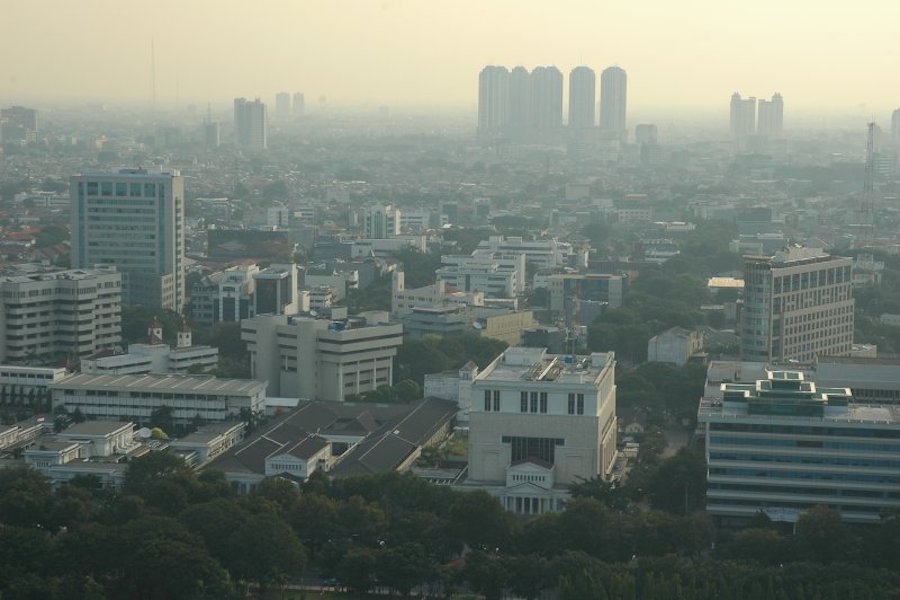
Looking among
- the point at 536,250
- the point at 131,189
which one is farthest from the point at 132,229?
the point at 536,250

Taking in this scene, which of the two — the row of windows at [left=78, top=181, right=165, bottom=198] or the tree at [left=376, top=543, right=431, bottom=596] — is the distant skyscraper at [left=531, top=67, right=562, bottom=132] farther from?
the tree at [left=376, top=543, right=431, bottom=596]

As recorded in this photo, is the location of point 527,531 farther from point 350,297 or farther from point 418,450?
point 350,297

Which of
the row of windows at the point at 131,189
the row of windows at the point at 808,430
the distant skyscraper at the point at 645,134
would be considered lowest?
the row of windows at the point at 808,430

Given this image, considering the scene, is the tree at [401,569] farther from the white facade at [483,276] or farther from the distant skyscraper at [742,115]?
the distant skyscraper at [742,115]

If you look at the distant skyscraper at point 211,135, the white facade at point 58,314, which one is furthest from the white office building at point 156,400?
the distant skyscraper at point 211,135

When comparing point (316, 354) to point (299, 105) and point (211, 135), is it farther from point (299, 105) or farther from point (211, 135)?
point (299, 105)

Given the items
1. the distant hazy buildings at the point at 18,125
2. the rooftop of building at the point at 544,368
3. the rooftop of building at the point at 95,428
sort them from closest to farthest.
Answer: the rooftop of building at the point at 544,368, the rooftop of building at the point at 95,428, the distant hazy buildings at the point at 18,125

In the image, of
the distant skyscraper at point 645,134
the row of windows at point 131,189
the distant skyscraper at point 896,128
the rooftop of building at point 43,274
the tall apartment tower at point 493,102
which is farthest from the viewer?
the tall apartment tower at point 493,102
